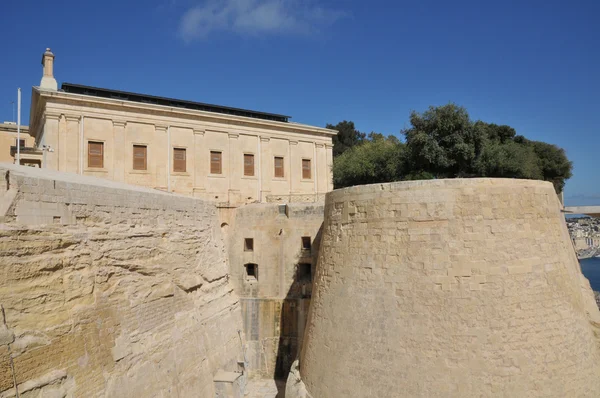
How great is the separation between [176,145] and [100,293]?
13.0 meters

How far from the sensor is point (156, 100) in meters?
21.1

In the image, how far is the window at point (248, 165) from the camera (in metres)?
21.2

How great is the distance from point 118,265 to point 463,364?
6874mm

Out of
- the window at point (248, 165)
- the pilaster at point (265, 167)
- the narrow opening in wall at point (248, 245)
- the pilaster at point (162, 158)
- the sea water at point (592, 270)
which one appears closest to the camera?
the narrow opening in wall at point (248, 245)

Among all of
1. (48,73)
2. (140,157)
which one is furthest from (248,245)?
(48,73)

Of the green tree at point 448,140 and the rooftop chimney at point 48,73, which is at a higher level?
the rooftop chimney at point 48,73

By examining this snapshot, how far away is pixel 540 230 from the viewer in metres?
8.45

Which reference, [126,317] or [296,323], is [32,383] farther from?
[296,323]

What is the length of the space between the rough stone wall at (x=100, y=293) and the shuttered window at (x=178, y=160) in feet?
27.4

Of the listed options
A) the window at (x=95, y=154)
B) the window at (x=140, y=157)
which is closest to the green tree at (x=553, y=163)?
the window at (x=140, y=157)

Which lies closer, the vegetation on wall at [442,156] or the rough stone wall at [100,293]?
the rough stone wall at [100,293]

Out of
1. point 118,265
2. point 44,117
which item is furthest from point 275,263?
point 44,117

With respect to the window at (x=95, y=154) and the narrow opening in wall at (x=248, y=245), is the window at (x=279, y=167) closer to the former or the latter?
the narrow opening in wall at (x=248, y=245)

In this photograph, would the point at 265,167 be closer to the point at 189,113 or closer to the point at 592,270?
the point at 189,113
